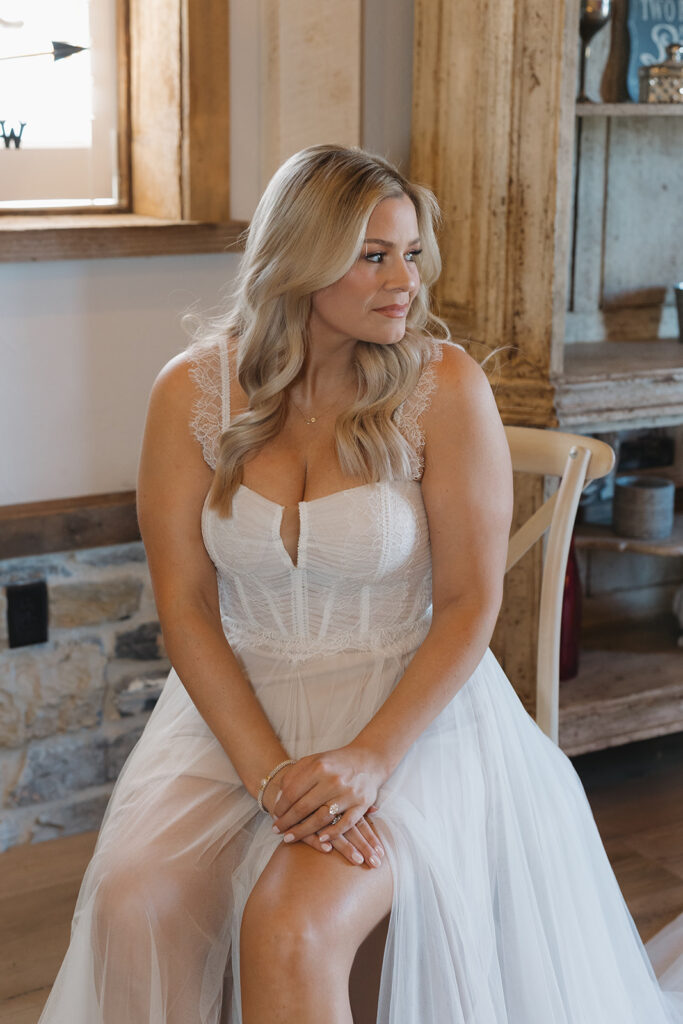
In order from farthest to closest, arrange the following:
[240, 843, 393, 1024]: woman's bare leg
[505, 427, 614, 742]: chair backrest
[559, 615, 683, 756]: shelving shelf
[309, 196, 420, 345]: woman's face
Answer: [559, 615, 683, 756]: shelving shelf → [505, 427, 614, 742]: chair backrest → [309, 196, 420, 345]: woman's face → [240, 843, 393, 1024]: woman's bare leg

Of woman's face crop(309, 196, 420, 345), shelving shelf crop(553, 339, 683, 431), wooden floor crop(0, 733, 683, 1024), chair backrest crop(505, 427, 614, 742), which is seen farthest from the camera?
shelving shelf crop(553, 339, 683, 431)

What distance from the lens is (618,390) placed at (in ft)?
8.17

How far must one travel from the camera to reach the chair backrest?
1984 mm

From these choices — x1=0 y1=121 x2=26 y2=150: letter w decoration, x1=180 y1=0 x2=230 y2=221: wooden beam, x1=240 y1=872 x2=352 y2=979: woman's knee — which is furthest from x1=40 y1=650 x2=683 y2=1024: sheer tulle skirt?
x1=0 y1=121 x2=26 y2=150: letter w decoration

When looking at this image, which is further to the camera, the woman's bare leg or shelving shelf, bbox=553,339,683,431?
shelving shelf, bbox=553,339,683,431

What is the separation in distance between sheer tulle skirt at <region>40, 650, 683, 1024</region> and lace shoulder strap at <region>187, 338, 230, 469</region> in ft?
1.06

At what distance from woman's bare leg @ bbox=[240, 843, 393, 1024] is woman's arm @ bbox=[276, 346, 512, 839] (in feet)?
0.80

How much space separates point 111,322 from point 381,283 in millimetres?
982

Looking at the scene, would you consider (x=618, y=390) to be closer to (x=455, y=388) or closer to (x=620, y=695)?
(x=620, y=695)

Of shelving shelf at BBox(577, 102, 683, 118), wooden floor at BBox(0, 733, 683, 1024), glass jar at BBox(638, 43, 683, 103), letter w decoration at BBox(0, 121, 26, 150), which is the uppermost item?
glass jar at BBox(638, 43, 683, 103)

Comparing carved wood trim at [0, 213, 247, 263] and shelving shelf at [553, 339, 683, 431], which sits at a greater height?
carved wood trim at [0, 213, 247, 263]

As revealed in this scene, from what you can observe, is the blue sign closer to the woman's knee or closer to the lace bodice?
the lace bodice

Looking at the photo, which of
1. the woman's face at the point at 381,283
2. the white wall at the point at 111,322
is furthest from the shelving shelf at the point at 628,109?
the woman's face at the point at 381,283

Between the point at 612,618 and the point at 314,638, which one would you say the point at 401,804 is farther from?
the point at 612,618
